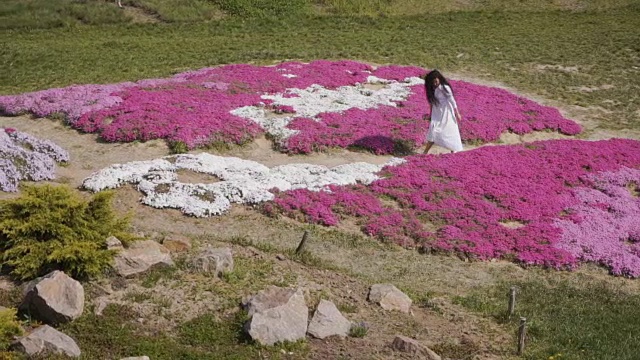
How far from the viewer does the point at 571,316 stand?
15570 mm

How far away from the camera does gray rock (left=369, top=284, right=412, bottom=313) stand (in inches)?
584

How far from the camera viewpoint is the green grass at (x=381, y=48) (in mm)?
37000

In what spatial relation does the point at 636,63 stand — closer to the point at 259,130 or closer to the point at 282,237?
the point at 259,130

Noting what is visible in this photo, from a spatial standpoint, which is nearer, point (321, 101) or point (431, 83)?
point (431, 83)

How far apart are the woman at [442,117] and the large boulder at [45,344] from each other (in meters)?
17.0

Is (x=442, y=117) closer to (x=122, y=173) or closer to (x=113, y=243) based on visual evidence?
(x=122, y=173)

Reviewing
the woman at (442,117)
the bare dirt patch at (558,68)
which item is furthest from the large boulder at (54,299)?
the bare dirt patch at (558,68)

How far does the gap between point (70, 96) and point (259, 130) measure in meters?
8.97

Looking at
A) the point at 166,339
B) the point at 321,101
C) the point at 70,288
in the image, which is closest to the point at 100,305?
the point at 70,288

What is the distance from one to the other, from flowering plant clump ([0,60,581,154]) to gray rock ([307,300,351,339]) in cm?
1258

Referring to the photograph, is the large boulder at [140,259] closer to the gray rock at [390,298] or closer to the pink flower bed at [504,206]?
the gray rock at [390,298]

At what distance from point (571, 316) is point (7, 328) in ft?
39.1

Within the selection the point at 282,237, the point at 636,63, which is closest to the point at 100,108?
the point at 282,237

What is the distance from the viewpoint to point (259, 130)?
26.8 meters
